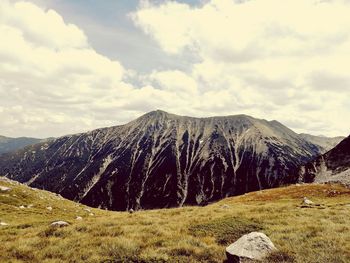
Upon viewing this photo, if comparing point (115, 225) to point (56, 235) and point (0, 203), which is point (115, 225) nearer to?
point (56, 235)

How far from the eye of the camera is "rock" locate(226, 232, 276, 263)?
16.3 m

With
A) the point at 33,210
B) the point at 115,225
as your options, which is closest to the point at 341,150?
the point at 33,210

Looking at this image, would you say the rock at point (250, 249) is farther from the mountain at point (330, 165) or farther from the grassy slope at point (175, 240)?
the mountain at point (330, 165)

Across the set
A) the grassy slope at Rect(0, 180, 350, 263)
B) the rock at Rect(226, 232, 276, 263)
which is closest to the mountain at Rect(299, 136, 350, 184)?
the grassy slope at Rect(0, 180, 350, 263)

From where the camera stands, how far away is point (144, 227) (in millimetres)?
25188

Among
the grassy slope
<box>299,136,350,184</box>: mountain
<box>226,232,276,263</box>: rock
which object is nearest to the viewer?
<box>226,232,276,263</box>: rock

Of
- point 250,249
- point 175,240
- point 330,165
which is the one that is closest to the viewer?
point 250,249

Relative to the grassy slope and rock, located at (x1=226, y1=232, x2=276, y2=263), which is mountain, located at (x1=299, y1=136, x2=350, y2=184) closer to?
the grassy slope

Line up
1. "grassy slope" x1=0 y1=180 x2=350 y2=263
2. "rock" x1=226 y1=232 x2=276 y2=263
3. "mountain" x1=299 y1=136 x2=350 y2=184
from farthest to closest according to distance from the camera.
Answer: "mountain" x1=299 y1=136 x2=350 y2=184 < "grassy slope" x1=0 y1=180 x2=350 y2=263 < "rock" x1=226 y1=232 x2=276 y2=263

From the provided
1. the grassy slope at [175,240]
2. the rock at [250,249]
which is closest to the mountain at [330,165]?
the grassy slope at [175,240]

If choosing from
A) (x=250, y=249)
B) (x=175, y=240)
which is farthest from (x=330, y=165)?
(x=250, y=249)

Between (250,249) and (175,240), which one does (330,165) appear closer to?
(175,240)

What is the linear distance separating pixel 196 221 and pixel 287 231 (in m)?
7.40

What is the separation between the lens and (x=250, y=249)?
16.9 meters
